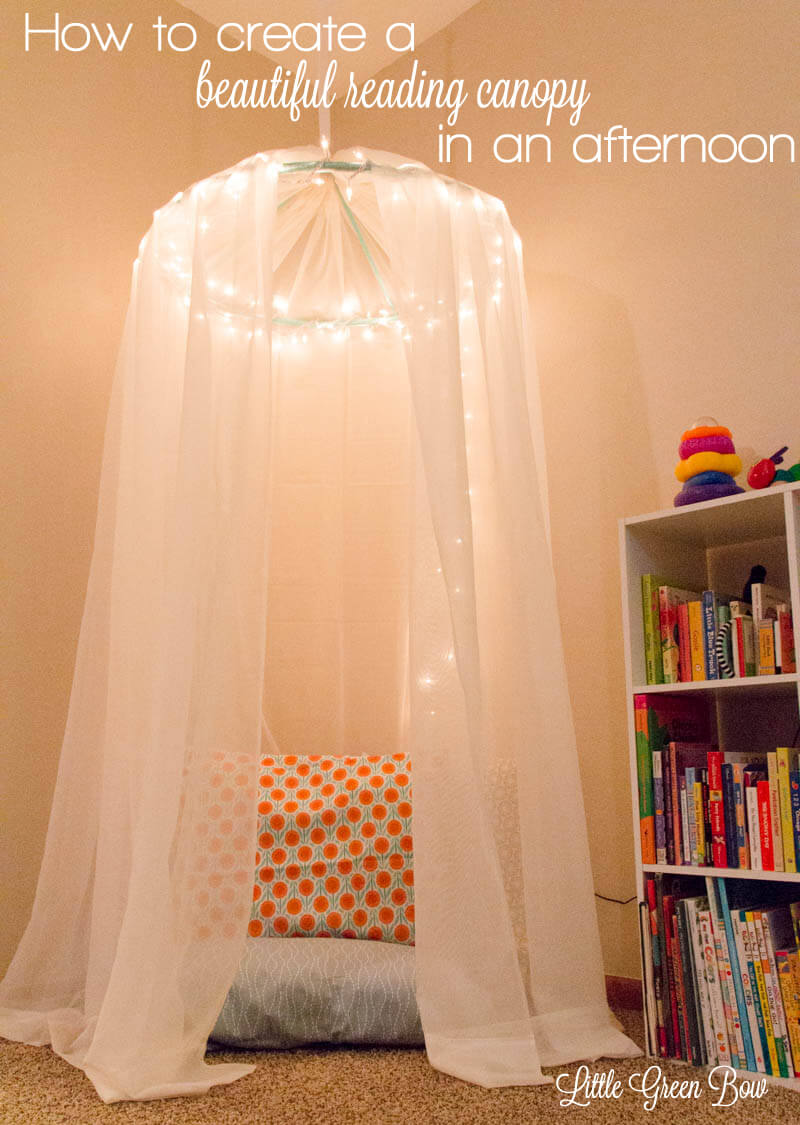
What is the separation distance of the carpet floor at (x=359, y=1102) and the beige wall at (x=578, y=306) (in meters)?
0.59

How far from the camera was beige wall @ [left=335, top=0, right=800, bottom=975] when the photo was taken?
2080 millimetres

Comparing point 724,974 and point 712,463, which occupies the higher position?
point 712,463

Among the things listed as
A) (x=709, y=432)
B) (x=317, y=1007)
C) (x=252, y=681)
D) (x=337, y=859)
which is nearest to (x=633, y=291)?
(x=709, y=432)

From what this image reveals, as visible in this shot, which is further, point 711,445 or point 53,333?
point 53,333

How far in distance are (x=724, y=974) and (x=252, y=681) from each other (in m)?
0.94

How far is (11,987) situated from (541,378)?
1.81 metres

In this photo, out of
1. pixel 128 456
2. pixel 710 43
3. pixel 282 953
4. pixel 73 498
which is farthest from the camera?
pixel 73 498

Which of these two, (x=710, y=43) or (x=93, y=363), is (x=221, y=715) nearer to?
(x=93, y=363)

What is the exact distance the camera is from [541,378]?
2512 mm

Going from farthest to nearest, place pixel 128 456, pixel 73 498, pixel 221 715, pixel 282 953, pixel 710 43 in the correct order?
1. pixel 73 498
2. pixel 710 43
3. pixel 128 456
4. pixel 282 953
5. pixel 221 715

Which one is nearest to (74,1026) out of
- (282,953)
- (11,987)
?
(11,987)

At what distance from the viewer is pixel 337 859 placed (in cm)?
204

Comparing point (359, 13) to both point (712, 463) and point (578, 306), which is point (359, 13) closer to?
point (578, 306)

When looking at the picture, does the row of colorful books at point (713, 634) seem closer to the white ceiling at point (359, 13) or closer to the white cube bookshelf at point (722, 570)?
the white cube bookshelf at point (722, 570)
